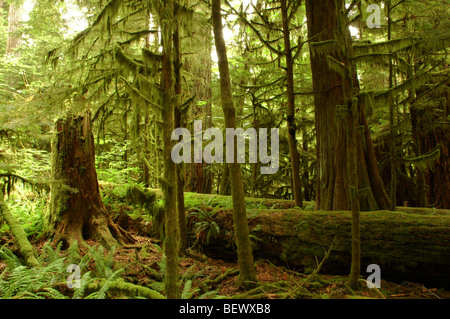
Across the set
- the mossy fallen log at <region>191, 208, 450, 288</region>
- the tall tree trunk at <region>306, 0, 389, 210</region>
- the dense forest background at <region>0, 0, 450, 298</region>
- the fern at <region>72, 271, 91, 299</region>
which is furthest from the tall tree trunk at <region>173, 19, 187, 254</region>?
the tall tree trunk at <region>306, 0, 389, 210</region>

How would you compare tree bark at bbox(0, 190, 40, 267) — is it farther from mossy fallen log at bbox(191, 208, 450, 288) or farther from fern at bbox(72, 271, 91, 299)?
mossy fallen log at bbox(191, 208, 450, 288)

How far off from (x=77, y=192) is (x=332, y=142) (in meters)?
5.96

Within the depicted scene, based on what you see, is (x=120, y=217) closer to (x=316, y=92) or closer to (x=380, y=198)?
(x=316, y=92)

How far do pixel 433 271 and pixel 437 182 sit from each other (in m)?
7.25

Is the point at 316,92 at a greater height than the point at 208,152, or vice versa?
the point at 316,92

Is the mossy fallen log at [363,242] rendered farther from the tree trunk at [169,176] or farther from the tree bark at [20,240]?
the tree bark at [20,240]

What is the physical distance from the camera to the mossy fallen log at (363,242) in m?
4.08

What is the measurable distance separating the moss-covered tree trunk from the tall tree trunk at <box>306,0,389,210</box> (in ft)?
17.0

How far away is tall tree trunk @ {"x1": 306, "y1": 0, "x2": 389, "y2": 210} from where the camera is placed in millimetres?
5737

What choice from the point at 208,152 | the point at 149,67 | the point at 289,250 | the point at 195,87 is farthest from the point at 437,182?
the point at 149,67

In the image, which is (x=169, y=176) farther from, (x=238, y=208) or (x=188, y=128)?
(x=188, y=128)

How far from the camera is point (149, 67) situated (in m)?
3.69

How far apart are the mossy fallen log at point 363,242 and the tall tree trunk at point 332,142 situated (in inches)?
30.4

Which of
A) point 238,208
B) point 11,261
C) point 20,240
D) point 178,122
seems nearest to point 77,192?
point 20,240
